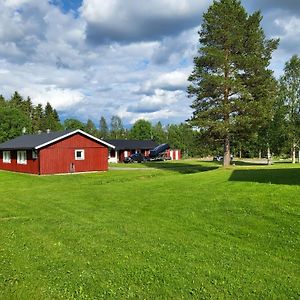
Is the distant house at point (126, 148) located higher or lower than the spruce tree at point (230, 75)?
lower

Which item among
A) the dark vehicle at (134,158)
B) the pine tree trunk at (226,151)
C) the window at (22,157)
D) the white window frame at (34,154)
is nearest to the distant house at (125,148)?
the dark vehicle at (134,158)

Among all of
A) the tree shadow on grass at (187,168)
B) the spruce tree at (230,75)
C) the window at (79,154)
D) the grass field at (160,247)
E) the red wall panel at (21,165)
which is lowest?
the grass field at (160,247)

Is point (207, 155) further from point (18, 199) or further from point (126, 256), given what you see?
point (126, 256)

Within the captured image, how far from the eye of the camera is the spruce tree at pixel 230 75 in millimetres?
33062

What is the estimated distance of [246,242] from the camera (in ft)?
30.3

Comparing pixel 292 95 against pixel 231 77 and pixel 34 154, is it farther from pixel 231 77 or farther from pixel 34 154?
pixel 34 154

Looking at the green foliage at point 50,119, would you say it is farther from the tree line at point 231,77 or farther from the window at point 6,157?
the tree line at point 231,77

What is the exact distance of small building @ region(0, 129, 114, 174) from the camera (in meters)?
38.3

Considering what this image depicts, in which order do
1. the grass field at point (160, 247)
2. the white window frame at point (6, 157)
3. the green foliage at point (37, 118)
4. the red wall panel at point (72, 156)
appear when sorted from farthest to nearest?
the green foliage at point (37, 118) → the white window frame at point (6, 157) → the red wall panel at point (72, 156) → the grass field at point (160, 247)

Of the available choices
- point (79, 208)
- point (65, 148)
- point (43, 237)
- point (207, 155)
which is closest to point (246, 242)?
point (43, 237)

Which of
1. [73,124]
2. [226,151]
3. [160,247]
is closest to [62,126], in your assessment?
[73,124]

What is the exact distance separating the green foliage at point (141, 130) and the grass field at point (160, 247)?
106650 mm

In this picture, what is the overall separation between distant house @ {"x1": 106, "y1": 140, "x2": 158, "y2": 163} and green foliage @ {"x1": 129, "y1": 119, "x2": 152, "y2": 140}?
4721 centimetres

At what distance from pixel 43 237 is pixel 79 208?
4.71 m
